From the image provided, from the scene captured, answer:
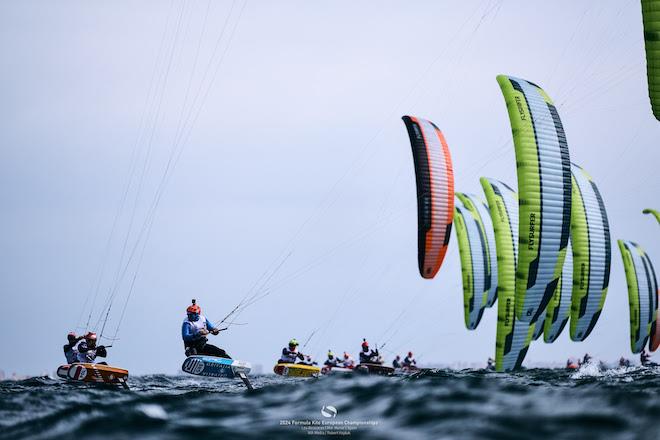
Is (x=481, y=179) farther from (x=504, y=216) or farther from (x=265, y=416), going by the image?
(x=265, y=416)

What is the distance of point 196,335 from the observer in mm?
17594

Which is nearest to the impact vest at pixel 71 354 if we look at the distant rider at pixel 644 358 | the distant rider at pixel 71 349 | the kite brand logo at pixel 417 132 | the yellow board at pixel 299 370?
the distant rider at pixel 71 349

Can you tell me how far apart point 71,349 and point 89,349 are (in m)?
0.54

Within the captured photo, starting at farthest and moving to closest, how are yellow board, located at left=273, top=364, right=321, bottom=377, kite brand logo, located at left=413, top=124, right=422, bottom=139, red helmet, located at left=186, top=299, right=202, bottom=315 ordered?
kite brand logo, located at left=413, top=124, right=422, bottom=139 → yellow board, located at left=273, top=364, right=321, bottom=377 → red helmet, located at left=186, top=299, right=202, bottom=315

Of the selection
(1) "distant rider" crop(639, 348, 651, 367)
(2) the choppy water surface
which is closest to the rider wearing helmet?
(2) the choppy water surface

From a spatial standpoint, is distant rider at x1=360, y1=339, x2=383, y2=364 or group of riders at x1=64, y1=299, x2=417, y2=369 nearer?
group of riders at x1=64, y1=299, x2=417, y2=369

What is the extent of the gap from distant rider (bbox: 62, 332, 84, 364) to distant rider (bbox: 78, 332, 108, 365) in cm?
16

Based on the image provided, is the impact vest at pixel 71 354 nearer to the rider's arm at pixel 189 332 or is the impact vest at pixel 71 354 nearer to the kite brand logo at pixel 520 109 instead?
the rider's arm at pixel 189 332

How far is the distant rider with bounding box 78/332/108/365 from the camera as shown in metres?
18.6

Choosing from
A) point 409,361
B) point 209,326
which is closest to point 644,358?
point 409,361

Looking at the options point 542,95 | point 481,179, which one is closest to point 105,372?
point 542,95

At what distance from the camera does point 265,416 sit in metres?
8.07

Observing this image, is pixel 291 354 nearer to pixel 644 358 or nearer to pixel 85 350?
pixel 85 350

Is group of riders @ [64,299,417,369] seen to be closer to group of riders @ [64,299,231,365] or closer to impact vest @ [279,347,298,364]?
group of riders @ [64,299,231,365]
